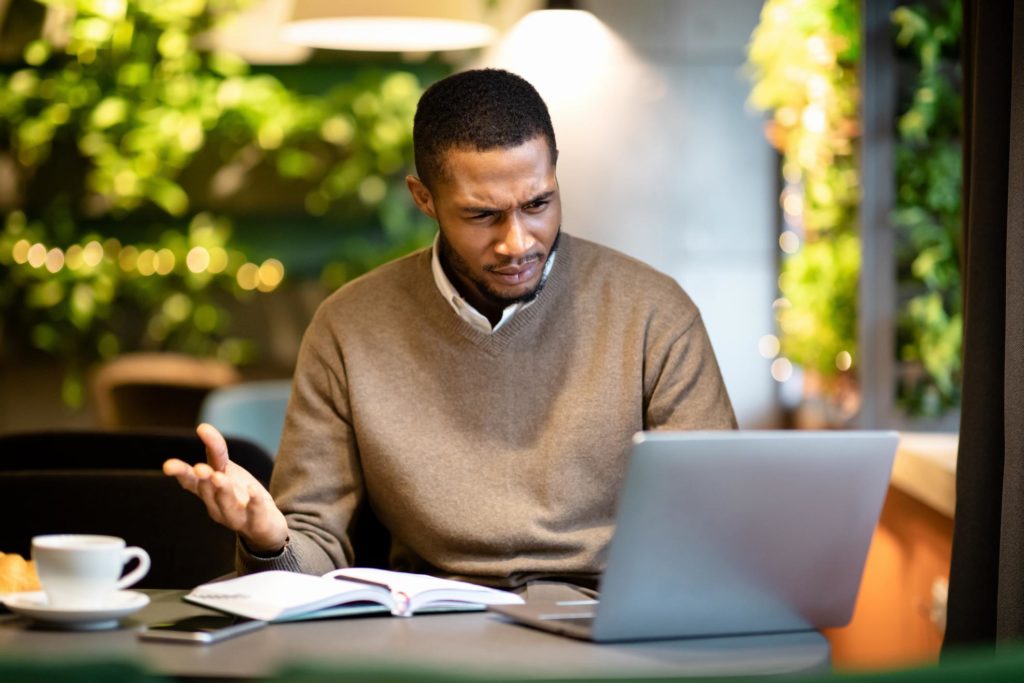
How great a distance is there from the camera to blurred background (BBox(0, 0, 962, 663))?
2.89 metres

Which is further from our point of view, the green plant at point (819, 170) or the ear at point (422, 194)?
the green plant at point (819, 170)

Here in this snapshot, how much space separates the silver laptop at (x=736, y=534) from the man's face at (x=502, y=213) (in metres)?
0.58

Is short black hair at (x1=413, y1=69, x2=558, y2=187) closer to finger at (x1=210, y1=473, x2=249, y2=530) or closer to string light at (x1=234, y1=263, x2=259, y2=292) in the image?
finger at (x1=210, y1=473, x2=249, y2=530)

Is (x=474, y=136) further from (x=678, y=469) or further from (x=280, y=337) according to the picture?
(x=280, y=337)

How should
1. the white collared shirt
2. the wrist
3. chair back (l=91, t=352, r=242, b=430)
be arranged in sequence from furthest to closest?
chair back (l=91, t=352, r=242, b=430)
the white collared shirt
the wrist

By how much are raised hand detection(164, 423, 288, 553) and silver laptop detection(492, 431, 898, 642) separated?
36 centimetres

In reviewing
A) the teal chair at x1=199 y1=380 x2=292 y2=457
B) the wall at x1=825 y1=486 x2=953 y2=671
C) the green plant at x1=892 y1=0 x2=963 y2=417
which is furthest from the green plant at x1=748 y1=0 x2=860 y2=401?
the teal chair at x1=199 y1=380 x2=292 y2=457

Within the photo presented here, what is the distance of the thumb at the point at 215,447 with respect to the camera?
164 cm

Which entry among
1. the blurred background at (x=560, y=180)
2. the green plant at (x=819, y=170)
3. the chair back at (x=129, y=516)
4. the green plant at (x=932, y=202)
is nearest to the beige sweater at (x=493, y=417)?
the chair back at (x=129, y=516)

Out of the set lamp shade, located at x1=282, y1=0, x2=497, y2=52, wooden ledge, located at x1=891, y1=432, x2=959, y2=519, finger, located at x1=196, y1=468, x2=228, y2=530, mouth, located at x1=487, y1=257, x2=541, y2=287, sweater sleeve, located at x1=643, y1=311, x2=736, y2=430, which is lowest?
wooden ledge, located at x1=891, y1=432, x2=959, y2=519

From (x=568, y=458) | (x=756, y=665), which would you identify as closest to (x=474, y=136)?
(x=568, y=458)

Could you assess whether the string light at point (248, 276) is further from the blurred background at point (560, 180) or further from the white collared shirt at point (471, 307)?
the white collared shirt at point (471, 307)

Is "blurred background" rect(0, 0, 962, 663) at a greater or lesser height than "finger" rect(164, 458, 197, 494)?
greater

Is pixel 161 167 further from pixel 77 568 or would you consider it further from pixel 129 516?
pixel 77 568
